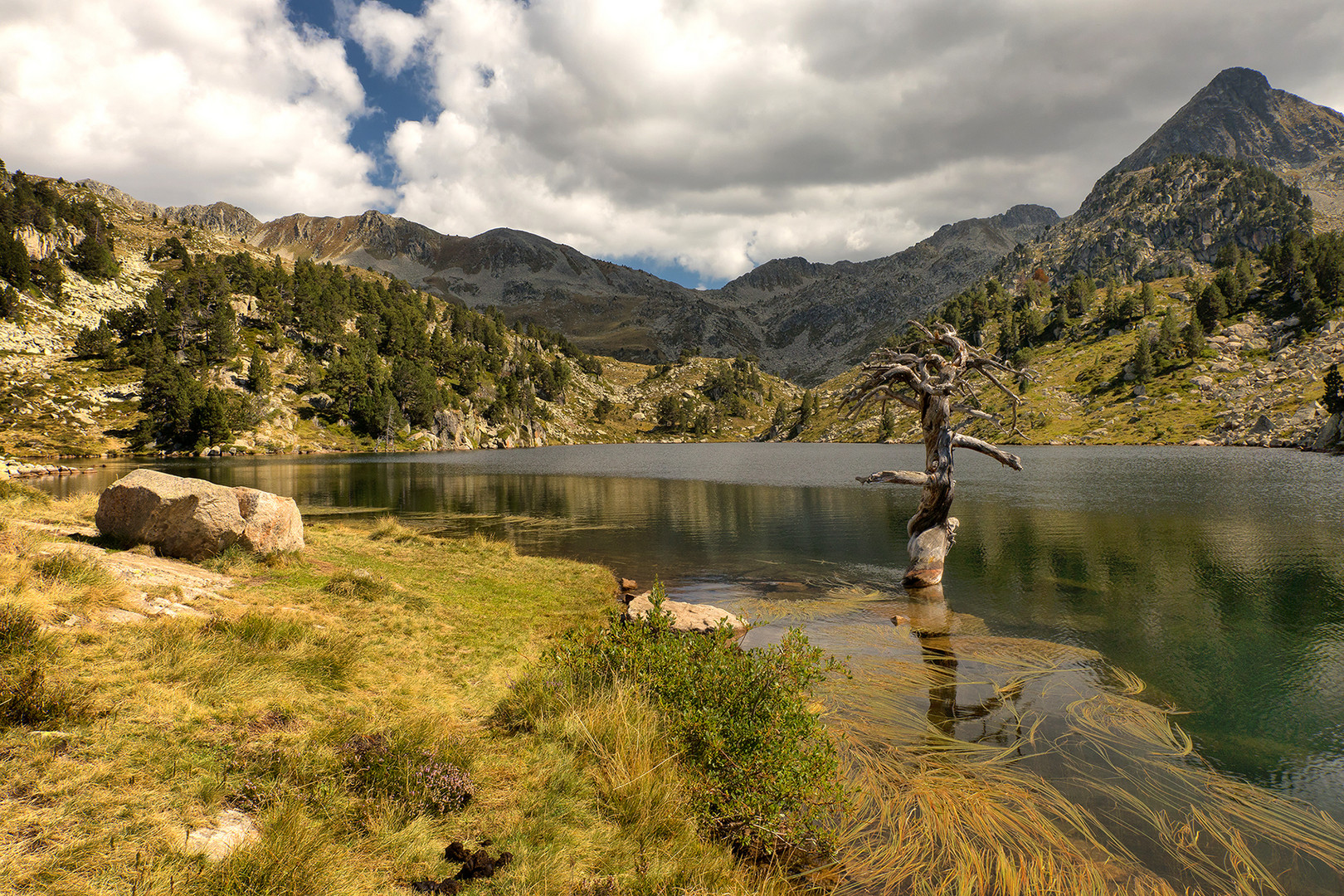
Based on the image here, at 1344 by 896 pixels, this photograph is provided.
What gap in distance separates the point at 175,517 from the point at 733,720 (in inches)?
800

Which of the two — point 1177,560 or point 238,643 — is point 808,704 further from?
point 1177,560

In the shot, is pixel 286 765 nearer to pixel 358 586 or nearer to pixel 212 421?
pixel 358 586

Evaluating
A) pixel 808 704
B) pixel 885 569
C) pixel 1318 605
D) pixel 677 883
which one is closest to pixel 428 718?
pixel 677 883

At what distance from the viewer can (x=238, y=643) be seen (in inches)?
444

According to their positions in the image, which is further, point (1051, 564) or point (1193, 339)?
point (1193, 339)

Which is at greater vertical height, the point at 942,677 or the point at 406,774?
the point at 406,774

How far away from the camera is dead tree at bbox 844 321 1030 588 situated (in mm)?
24734

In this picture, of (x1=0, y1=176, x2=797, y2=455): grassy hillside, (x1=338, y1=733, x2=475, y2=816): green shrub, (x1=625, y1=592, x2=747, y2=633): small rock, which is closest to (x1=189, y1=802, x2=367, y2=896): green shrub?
(x1=338, y1=733, x2=475, y2=816): green shrub

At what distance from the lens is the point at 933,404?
2553cm

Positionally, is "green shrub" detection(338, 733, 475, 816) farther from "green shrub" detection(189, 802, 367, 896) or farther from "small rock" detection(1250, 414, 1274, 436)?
"small rock" detection(1250, 414, 1274, 436)

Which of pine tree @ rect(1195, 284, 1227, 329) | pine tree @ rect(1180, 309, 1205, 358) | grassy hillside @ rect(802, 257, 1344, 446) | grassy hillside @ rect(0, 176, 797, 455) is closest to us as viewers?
grassy hillside @ rect(0, 176, 797, 455)

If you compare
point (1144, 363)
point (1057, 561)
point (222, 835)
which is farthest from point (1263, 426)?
point (222, 835)

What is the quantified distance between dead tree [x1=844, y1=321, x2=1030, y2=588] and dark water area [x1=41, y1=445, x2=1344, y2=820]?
2400 millimetres

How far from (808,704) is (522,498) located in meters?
55.2
